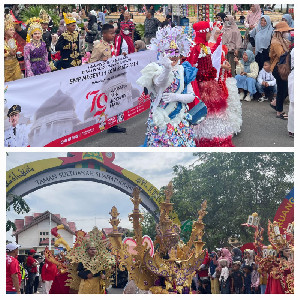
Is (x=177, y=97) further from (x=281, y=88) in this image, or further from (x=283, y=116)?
(x=283, y=116)

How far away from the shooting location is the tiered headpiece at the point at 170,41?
9195 millimetres

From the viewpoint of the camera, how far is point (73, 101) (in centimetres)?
1158

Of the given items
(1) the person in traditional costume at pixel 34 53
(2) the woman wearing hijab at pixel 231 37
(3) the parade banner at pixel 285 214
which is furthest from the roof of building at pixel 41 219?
(3) the parade banner at pixel 285 214

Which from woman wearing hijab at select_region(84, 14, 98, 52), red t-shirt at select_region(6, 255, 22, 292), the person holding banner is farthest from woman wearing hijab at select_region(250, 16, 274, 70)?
red t-shirt at select_region(6, 255, 22, 292)

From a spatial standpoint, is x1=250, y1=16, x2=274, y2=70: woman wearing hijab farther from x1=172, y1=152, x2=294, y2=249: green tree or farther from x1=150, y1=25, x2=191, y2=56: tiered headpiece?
x1=150, y1=25, x2=191, y2=56: tiered headpiece

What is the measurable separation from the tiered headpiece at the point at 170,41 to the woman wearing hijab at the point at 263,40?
20.4ft

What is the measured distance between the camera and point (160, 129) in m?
9.51

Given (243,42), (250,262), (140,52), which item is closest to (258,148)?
(250,262)

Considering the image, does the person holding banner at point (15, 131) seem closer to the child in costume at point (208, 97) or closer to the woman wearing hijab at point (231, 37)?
the child in costume at point (208, 97)

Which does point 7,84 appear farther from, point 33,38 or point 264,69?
point 264,69

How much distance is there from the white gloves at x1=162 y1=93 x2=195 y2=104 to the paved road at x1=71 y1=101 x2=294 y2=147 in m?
2.62

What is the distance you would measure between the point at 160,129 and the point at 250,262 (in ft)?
12.0

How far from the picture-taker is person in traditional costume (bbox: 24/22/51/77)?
39.6ft

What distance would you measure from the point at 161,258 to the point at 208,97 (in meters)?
3.40
